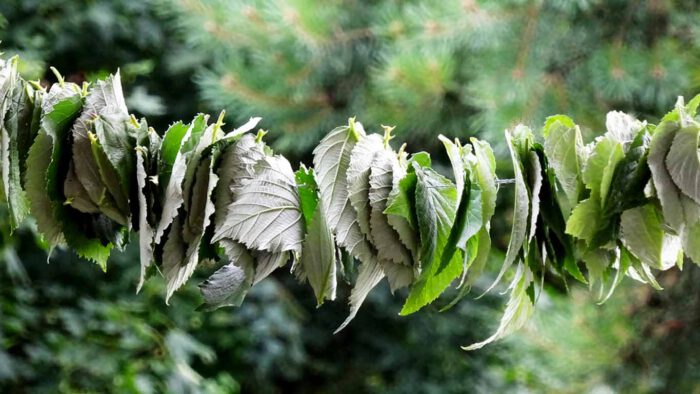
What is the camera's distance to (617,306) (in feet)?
4.99

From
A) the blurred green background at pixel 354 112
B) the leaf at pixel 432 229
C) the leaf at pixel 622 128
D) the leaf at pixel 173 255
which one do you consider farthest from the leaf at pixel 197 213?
the blurred green background at pixel 354 112

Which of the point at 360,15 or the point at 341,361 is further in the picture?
the point at 341,361

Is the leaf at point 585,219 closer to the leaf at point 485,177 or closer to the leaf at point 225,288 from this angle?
the leaf at point 485,177

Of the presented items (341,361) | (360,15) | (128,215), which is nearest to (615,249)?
(128,215)

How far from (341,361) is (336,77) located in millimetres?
693

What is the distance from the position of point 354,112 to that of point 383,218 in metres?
1.31

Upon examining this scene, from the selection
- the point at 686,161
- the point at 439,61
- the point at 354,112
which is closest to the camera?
the point at 686,161

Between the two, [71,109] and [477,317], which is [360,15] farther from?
[71,109]

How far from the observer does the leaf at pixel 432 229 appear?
422 millimetres

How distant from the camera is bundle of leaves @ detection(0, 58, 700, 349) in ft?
1.37

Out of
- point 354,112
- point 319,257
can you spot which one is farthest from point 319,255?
point 354,112

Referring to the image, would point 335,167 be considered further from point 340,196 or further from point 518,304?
point 518,304

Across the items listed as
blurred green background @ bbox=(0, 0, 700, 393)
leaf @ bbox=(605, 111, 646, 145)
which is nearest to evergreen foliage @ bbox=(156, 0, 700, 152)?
blurred green background @ bbox=(0, 0, 700, 393)

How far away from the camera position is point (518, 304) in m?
0.45
